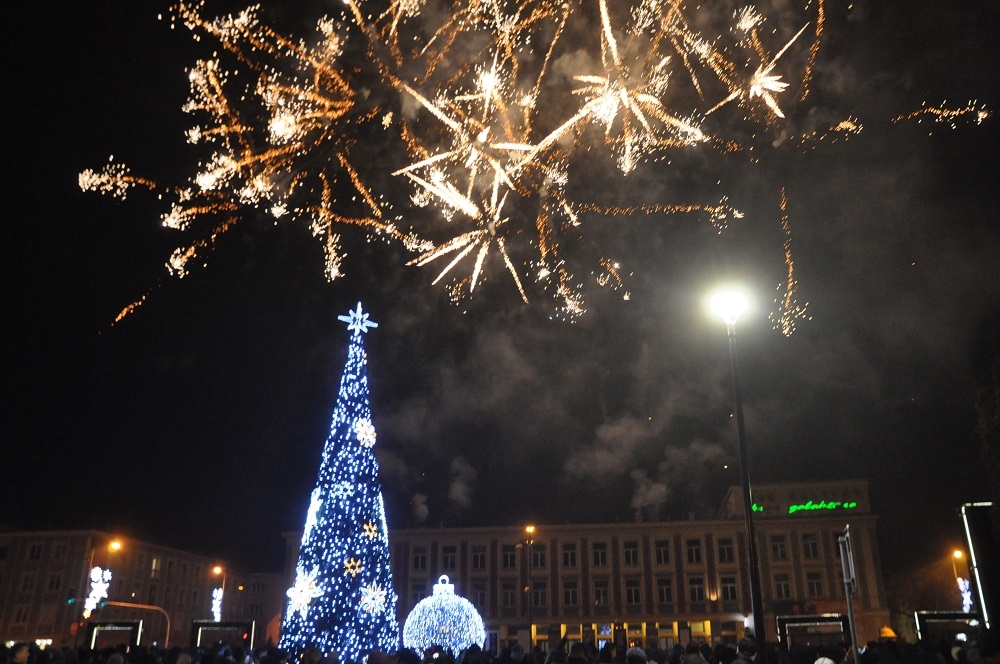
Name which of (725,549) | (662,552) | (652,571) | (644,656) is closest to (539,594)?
(652,571)

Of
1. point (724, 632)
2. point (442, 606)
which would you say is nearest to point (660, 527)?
point (724, 632)

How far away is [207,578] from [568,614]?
33600mm

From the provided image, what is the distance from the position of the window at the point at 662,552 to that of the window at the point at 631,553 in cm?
159

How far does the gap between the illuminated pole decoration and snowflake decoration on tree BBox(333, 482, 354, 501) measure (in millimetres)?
19710

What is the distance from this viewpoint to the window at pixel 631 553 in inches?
2388

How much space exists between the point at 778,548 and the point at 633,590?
36.8 ft

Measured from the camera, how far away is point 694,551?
6006 cm

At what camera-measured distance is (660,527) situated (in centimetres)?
6109

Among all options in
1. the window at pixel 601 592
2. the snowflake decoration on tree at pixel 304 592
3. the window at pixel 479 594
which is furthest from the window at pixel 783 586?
the snowflake decoration on tree at pixel 304 592

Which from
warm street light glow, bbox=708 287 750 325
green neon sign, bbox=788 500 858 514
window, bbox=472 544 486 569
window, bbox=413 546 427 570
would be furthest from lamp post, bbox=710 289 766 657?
window, bbox=413 546 427 570

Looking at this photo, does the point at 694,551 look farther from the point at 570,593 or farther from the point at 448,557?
the point at 448,557

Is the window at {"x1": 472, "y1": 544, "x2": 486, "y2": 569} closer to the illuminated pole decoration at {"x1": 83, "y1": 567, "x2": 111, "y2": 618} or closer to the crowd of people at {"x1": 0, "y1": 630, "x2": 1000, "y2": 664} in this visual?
the illuminated pole decoration at {"x1": 83, "y1": 567, "x2": 111, "y2": 618}

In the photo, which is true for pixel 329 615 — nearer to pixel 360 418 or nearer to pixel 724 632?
pixel 360 418

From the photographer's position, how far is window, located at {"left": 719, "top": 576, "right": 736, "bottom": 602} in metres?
58.3
